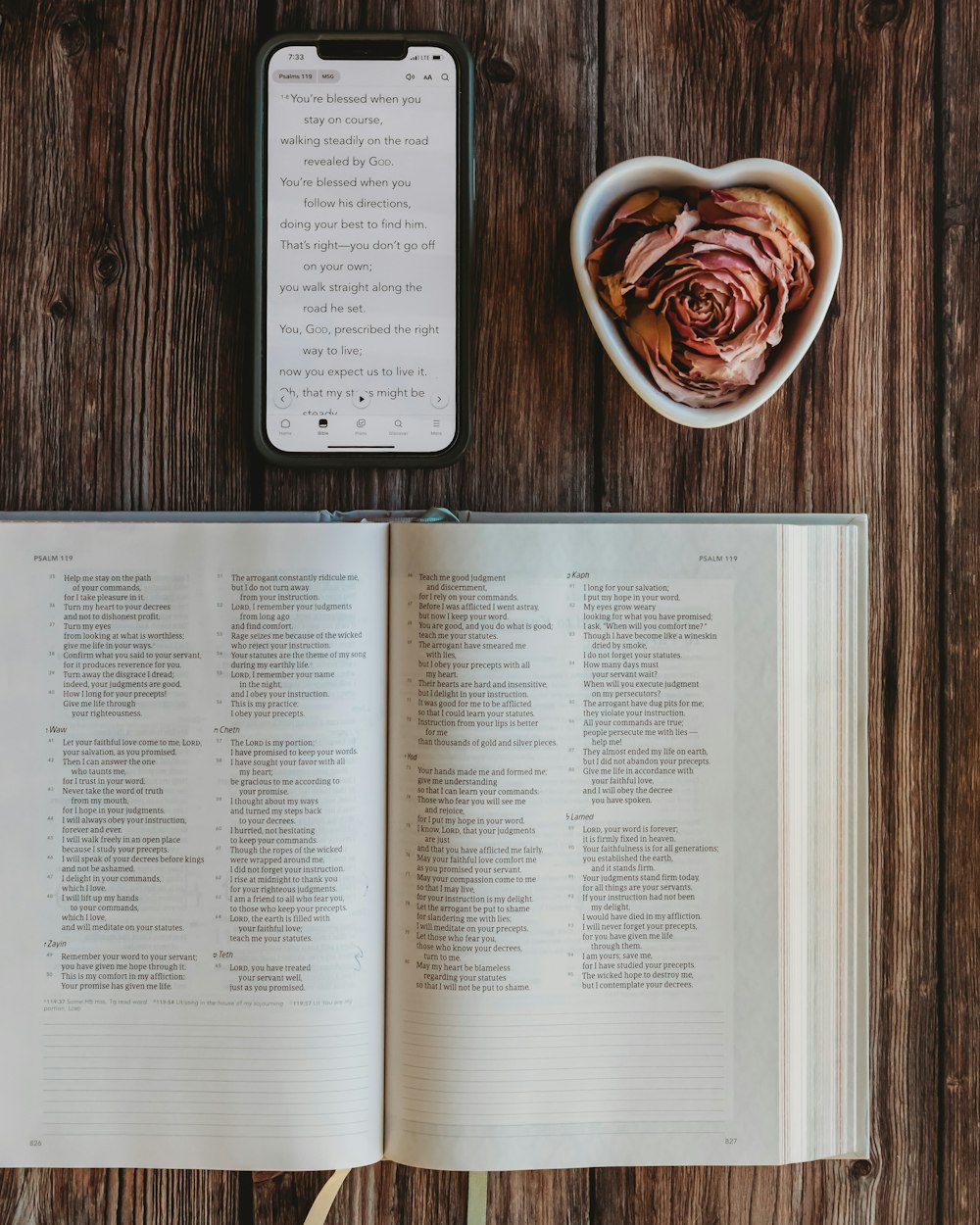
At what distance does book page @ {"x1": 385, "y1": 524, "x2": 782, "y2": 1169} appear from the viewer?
46 centimetres

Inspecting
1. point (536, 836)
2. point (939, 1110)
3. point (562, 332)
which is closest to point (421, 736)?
point (536, 836)

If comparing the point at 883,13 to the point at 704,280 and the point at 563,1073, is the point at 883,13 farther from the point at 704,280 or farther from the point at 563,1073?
the point at 563,1073

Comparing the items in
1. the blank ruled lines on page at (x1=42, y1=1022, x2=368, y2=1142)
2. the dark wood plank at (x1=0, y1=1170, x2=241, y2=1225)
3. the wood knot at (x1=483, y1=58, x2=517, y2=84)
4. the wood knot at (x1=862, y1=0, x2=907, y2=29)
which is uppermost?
the wood knot at (x1=862, y1=0, x2=907, y2=29)

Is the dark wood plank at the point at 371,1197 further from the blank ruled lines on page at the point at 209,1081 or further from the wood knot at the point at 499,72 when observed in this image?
the wood knot at the point at 499,72

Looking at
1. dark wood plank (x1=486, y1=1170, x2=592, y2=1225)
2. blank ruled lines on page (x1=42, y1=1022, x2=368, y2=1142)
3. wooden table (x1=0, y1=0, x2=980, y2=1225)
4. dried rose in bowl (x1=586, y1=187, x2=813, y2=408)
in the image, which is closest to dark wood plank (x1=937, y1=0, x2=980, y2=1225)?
wooden table (x1=0, y1=0, x2=980, y2=1225)

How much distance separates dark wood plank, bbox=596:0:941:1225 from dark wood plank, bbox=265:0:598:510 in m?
0.02

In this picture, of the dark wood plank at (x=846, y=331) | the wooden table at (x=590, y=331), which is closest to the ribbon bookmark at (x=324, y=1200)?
the wooden table at (x=590, y=331)

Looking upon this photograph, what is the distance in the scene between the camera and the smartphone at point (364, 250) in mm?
482

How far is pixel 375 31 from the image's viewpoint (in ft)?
1.59

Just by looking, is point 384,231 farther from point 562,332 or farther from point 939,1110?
point 939,1110

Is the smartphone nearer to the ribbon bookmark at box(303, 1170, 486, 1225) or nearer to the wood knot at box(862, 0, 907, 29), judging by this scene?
the wood knot at box(862, 0, 907, 29)

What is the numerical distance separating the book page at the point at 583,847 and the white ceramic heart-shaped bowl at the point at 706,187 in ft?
0.21

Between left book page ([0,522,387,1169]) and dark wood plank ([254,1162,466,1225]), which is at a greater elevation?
left book page ([0,522,387,1169])

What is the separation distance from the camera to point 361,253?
481 mm
